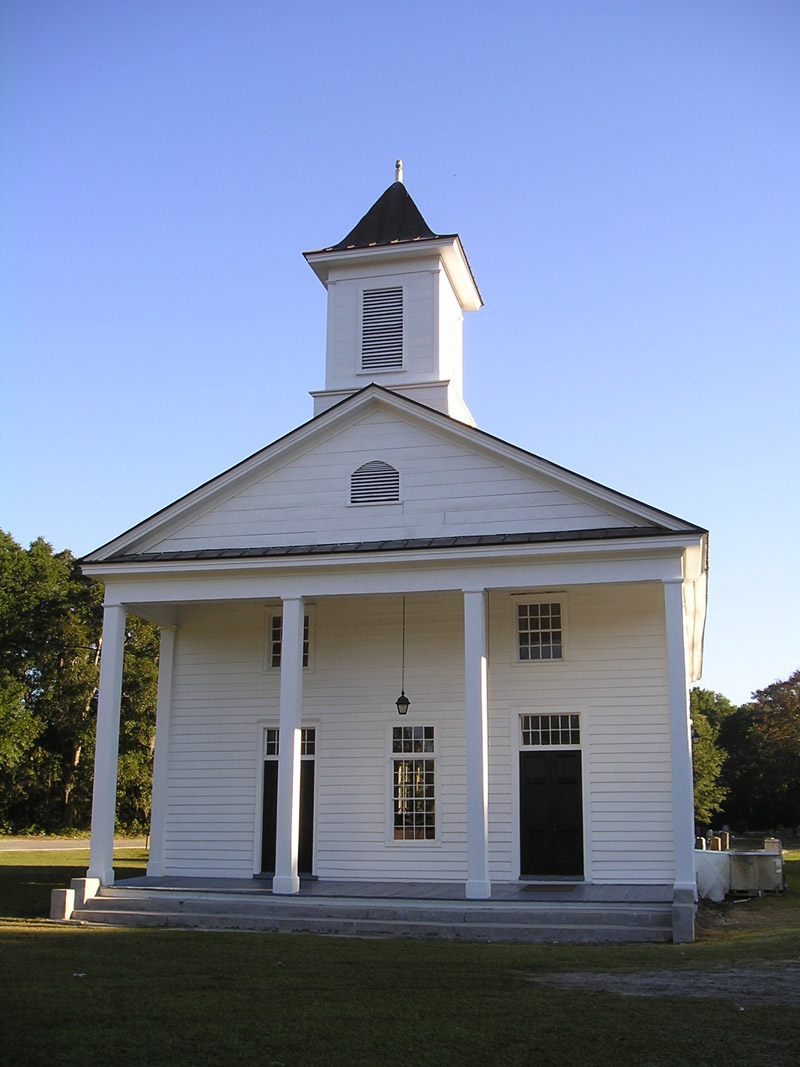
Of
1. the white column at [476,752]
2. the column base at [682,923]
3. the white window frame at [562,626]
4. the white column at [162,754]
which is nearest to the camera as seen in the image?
the column base at [682,923]

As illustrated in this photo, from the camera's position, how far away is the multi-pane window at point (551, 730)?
19406 millimetres

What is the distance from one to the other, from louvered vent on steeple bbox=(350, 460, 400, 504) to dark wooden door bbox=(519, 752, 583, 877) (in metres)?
5.15

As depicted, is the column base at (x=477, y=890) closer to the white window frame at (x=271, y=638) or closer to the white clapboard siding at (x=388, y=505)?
the white clapboard siding at (x=388, y=505)

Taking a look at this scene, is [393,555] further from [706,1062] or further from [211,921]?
[706,1062]

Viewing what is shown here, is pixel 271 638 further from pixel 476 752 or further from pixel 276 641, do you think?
pixel 476 752

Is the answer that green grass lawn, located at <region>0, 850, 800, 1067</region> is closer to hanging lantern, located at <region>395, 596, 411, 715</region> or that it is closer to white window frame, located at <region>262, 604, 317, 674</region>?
hanging lantern, located at <region>395, 596, 411, 715</region>

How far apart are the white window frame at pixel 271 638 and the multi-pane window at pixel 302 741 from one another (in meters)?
1.10

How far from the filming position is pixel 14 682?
45.2m

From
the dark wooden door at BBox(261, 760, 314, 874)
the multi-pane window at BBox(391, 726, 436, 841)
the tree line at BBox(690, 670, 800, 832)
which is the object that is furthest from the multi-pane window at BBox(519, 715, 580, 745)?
the tree line at BBox(690, 670, 800, 832)

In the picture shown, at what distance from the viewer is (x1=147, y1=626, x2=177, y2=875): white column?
20562mm

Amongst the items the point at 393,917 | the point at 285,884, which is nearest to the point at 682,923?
the point at 393,917

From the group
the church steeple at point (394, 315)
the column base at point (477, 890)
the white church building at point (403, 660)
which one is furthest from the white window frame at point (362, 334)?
the column base at point (477, 890)

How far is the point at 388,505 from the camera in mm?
19266

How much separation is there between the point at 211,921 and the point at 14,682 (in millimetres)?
32198
